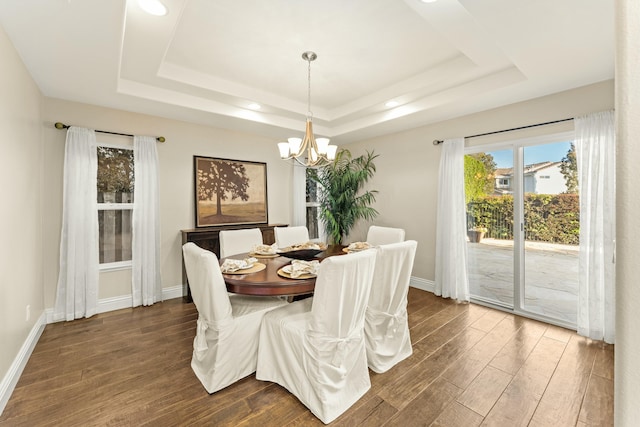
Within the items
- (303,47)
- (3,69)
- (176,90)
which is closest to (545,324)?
(303,47)

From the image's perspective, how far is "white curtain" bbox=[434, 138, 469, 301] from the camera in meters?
3.71

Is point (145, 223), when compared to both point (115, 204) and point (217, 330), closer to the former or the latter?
point (115, 204)

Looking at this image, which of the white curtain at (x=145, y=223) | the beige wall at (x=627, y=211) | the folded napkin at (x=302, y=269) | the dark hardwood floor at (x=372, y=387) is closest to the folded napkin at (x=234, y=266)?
the folded napkin at (x=302, y=269)

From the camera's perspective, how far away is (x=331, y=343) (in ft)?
5.91

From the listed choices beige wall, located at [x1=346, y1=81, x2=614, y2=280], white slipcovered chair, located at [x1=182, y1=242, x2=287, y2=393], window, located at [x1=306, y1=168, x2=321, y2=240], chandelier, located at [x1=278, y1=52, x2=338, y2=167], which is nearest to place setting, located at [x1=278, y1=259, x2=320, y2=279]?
white slipcovered chair, located at [x1=182, y1=242, x2=287, y2=393]

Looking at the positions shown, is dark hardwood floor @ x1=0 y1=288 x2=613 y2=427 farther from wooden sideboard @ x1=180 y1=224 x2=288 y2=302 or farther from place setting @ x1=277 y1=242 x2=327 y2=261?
place setting @ x1=277 y1=242 x2=327 y2=261

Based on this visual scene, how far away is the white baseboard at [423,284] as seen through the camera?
13.5 ft

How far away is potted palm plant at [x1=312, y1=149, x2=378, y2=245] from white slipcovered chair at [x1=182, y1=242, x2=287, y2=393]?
280 cm

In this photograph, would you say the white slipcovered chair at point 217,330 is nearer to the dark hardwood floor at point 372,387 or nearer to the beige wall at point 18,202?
the dark hardwood floor at point 372,387

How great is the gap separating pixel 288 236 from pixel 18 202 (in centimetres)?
250

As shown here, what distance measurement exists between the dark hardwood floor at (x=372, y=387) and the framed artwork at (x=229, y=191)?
1.76m

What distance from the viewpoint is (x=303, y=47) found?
265 cm

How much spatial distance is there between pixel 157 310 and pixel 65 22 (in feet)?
9.62

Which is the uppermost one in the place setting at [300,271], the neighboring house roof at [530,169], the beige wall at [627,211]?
the neighboring house roof at [530,169]
